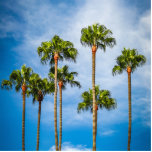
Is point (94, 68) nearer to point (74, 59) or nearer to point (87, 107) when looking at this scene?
point (74, 59)

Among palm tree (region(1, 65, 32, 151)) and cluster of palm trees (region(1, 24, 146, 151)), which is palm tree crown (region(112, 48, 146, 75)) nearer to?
cluster of palm trees (region(1, 24, 146, 151))

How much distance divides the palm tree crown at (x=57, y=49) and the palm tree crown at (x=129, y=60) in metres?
6.60

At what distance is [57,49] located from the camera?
115ft

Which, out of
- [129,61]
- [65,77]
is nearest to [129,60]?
[129,61]

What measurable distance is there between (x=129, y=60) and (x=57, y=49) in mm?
10385

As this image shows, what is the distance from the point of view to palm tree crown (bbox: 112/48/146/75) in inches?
1421

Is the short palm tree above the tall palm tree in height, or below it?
below

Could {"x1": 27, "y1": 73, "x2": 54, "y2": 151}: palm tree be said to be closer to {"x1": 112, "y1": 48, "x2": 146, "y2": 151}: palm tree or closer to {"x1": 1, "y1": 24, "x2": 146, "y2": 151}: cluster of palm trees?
{"x1": 1, "y1": 24, "x2": 146, "y2": 151}: cluster of palm trees

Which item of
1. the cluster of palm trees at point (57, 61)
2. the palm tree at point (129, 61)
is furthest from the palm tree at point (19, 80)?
the palm tree at point (129, 61)

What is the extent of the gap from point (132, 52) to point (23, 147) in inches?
779

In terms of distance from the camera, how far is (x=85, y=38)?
105 feet

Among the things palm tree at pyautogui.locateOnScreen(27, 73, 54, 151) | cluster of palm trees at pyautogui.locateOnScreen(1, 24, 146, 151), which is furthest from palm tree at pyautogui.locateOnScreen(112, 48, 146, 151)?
palm tree at pyautogui.locateOnScreen(27, 73, 54, 151)

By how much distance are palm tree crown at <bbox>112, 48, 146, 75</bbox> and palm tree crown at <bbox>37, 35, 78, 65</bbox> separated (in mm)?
6605

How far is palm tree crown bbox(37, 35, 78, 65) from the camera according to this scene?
35.1 meters
